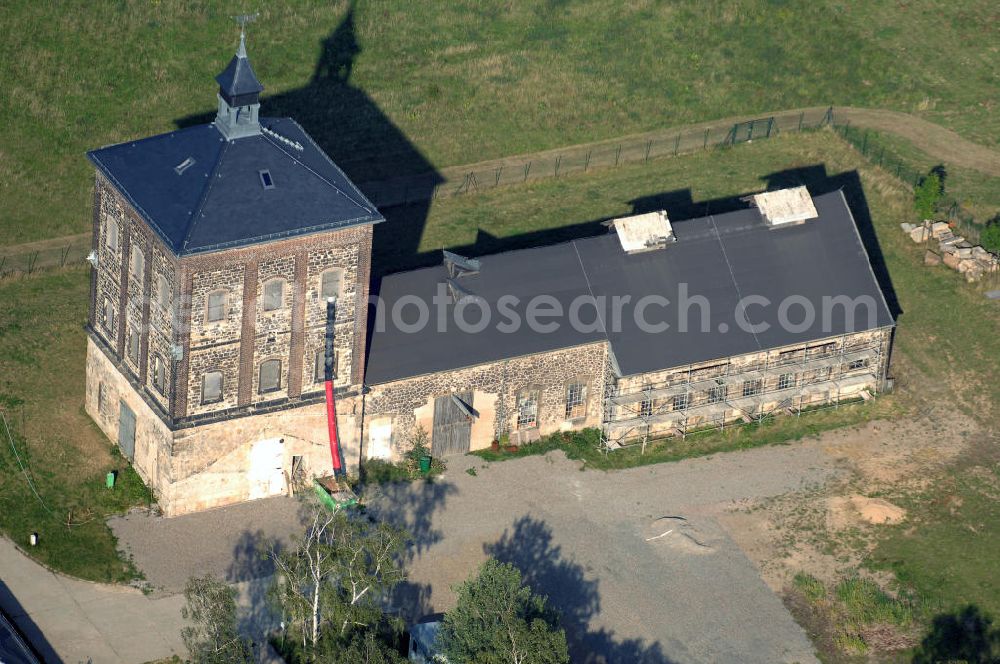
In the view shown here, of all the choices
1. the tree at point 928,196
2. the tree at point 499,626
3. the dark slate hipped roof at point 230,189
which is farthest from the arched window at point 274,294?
the tree at point 928,196

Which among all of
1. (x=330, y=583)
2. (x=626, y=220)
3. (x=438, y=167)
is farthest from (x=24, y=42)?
(x=330, y=583)

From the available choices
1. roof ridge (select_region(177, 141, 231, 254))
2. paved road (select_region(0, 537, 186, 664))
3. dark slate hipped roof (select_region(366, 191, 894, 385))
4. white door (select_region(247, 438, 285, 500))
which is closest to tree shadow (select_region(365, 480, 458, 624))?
white door (select_region(247, 438, 285, 500))

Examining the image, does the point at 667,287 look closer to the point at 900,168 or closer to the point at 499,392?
the point at 499,392

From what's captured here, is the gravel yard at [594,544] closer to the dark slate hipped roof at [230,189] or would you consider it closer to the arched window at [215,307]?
the arched window at [215,307]

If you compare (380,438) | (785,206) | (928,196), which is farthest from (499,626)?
(928,196)

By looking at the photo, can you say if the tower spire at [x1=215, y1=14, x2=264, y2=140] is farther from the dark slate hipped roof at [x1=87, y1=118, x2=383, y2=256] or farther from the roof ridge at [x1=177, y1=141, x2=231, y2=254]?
the roof ridge at [x1=177, y1=141, x2=231, y2=254]
